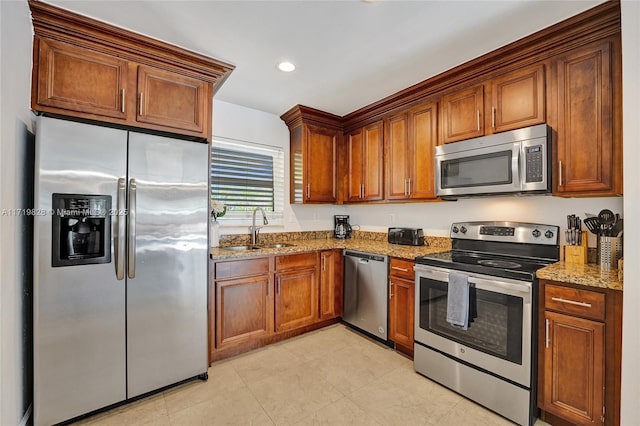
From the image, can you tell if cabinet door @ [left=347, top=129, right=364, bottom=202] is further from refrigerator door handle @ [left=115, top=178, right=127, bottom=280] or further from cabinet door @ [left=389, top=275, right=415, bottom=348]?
refrigerator door handle @ [left=115, top=178, right=127, bottom=280]

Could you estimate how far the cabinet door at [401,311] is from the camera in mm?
2527

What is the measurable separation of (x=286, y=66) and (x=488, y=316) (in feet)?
7.88

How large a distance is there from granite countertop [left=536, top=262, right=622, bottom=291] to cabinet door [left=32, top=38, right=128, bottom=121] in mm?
2969

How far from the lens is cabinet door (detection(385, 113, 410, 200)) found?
2.98m

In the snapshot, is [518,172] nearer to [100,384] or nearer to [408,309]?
[408,309]

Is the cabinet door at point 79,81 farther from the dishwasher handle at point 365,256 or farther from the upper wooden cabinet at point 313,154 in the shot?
the dishwasher handle at point 365,256

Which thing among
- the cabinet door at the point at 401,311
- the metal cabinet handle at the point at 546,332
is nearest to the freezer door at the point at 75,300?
the cabinet door at the point at 401,311

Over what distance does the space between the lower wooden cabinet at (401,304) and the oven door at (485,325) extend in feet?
0.58

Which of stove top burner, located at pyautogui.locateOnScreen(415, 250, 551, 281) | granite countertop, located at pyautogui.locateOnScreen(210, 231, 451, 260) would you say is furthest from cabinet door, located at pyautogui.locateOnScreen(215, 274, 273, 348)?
stove top burner, located at pyautogui.locateOnScreen(415, 250, 551, 281)

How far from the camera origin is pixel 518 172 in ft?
6.82

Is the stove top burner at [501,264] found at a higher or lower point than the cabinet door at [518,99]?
lower

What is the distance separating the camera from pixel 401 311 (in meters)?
2.61

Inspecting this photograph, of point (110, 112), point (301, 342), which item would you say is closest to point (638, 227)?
point (301, 342)

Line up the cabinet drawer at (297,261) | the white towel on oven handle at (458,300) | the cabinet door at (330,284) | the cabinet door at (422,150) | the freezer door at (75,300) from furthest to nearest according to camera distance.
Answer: the cabinet door at (330,284) < the cabinet drawer at (297,261) < the cabinet door at (422,150) < the white towel on oven handle at (458,300) < the freezer door at (75,300)
